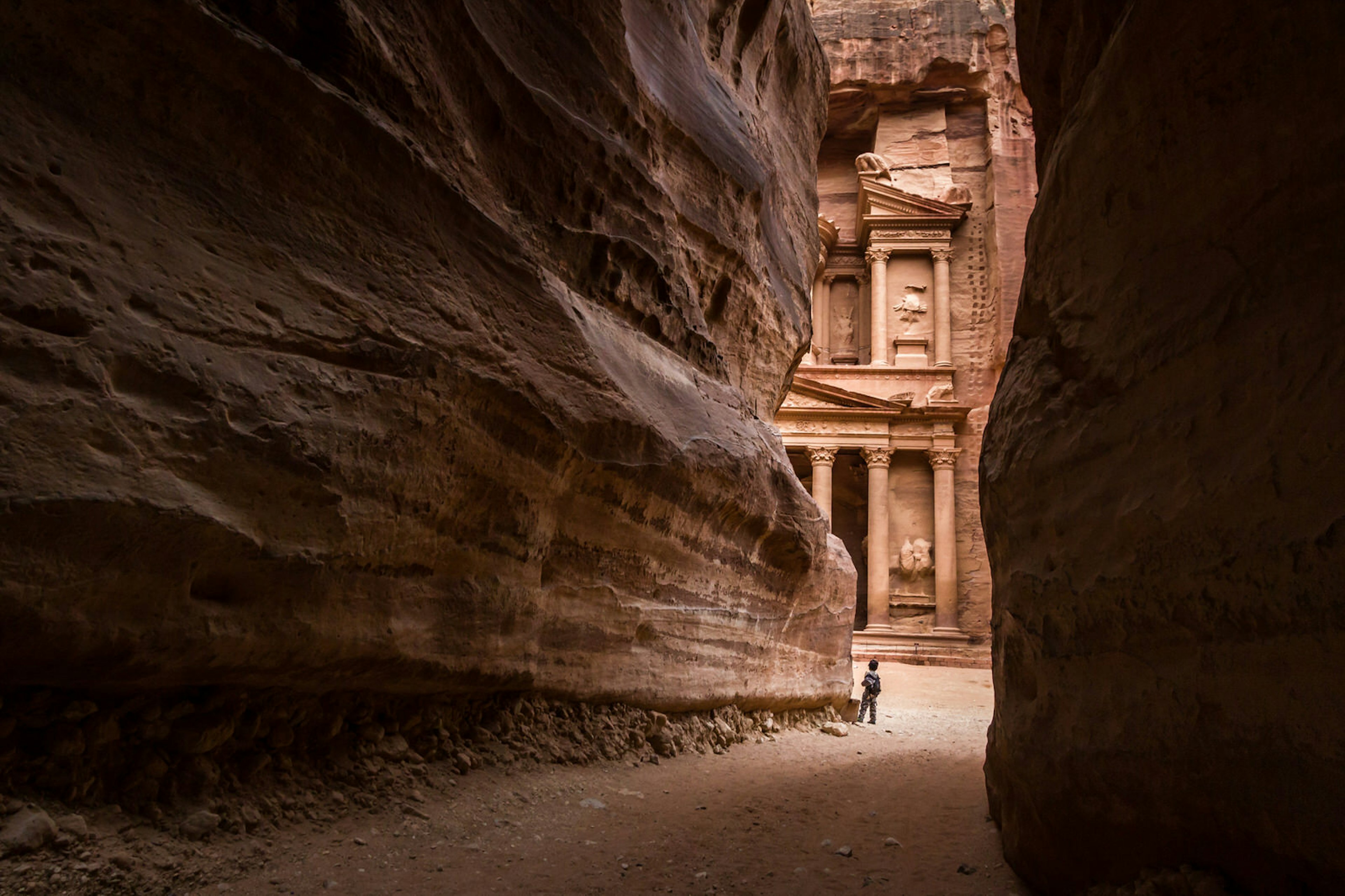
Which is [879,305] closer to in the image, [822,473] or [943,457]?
[943,457]

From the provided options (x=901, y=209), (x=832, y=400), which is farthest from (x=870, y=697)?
(x=901, y=209)

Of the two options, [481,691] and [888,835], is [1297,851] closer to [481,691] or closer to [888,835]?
[888,835]

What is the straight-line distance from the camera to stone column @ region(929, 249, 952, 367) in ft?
91.8

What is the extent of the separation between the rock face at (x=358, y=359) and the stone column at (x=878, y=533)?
19.5 m

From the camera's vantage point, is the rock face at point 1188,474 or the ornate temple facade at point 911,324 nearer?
the rock face at point 1188,474

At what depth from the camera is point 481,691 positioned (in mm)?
4402

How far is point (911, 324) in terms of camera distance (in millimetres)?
28672

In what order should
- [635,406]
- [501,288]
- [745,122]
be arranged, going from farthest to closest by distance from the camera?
[745,122] → [635,406] → [501,288]

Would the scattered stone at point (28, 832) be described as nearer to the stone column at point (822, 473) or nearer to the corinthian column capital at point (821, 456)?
the stone column at point (822, 473)

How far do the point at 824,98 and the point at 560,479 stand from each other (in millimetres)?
8210

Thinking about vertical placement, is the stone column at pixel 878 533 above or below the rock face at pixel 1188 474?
above

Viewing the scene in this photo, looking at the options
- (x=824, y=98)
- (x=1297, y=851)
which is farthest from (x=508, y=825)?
(x=824, y=98)

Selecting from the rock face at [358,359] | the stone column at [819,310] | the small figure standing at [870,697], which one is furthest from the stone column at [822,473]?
the rock face at [358,359]

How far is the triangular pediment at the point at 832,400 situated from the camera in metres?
25.5
